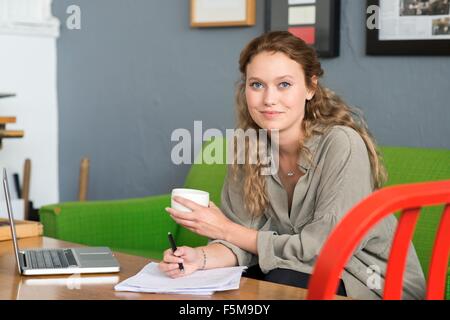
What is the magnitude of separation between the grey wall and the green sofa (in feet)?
1.07

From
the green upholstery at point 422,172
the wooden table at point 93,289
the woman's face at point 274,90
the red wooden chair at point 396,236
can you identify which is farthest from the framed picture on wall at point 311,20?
the red wooden chair at point 396,236

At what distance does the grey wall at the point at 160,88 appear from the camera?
2.83 meters

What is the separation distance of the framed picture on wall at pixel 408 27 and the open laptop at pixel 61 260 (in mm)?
1448

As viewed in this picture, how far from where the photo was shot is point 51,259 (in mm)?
1728

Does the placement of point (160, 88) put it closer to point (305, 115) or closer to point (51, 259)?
point (305, 115)

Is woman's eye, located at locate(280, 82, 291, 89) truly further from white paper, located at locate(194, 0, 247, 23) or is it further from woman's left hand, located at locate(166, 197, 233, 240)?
white paper, located at locate(194, 0, 247, 23)

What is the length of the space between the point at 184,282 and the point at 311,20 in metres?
1.71

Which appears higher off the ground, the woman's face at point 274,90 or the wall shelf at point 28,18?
the wall shelf at point 28,18

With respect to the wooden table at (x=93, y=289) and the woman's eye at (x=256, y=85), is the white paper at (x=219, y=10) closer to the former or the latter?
the woman's eye at (x=256, y=85)

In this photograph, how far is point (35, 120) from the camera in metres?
3.94

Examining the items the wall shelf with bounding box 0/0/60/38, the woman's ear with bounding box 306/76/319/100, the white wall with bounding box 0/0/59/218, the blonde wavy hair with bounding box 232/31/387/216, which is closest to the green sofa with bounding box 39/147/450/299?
the blonde wavy hair with bounding box 232/31/387/216

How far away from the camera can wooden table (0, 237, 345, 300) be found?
4.72 feet

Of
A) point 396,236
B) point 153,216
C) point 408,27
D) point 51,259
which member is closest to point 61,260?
point 51,259
